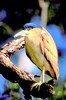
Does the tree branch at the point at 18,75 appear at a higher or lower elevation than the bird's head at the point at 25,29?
lower

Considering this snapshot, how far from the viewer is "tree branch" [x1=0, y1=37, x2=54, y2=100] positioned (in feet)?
5.24

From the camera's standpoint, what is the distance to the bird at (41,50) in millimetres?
1654

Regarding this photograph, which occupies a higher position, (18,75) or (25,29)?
(25,29)

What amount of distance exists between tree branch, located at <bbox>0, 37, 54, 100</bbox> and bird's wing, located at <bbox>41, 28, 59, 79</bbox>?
9 centimetres

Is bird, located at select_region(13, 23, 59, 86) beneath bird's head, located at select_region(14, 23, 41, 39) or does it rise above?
beneath

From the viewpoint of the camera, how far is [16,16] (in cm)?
191

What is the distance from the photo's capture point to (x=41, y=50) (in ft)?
5.47

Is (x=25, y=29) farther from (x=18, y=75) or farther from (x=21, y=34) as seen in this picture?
(x=18, y=75)

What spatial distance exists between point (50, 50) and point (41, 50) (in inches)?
1.3

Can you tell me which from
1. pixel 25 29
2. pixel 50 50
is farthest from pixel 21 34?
pixel 50 50

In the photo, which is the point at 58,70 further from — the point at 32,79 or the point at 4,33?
the point at 4,33

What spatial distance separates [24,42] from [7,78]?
151 millimetres

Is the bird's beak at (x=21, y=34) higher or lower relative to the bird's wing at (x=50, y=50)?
higher

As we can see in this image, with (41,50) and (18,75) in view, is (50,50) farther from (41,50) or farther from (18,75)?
(18,75)
